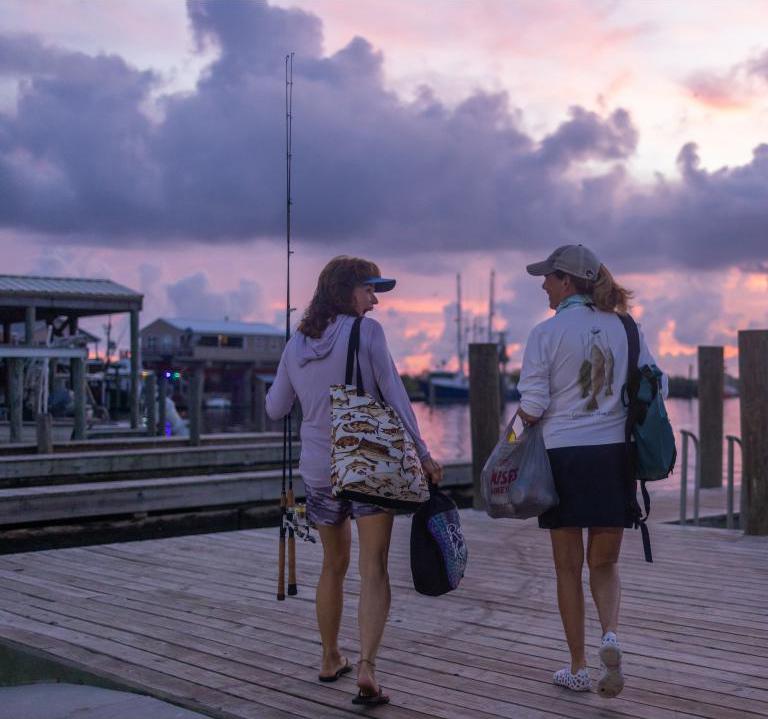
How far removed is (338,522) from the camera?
4305 mm

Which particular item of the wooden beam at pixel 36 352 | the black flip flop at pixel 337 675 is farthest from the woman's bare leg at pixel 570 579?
the wooden beam at pixel 36 352

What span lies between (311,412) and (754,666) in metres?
2.35

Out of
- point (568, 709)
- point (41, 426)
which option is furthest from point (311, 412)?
point (41, 426)

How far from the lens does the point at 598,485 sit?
4.13 m

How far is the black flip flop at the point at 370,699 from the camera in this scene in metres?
4.16

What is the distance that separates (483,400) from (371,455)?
644 cm

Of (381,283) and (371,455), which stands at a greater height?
(381,283)

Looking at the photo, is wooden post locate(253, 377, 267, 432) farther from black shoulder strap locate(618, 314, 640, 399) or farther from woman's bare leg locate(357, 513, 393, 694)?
black shoulder strap locate(618, 314, 640, 399)

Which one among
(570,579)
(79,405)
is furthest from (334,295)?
(79,405)

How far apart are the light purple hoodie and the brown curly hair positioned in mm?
34

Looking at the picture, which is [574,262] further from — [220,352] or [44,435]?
[220,352]

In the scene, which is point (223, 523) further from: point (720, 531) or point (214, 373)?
point (214, 373)

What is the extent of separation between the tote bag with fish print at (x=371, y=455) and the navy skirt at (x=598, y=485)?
22.6 inches

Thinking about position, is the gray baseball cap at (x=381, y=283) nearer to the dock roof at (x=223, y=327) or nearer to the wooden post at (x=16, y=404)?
the wooden post at (x=16, y=404)
